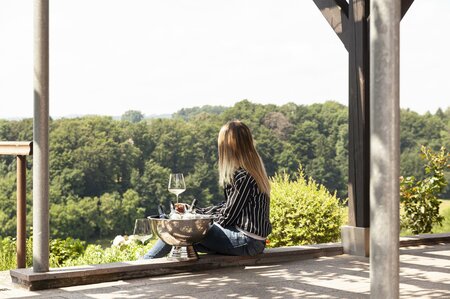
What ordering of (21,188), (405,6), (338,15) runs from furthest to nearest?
(338,15), (405,6), (21,188)

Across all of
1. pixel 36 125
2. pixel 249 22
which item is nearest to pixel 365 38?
pixel 36 125

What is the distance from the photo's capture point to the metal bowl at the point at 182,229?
4.23 metres

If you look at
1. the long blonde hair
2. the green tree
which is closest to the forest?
the green tree

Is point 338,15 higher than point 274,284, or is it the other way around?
point 338,15

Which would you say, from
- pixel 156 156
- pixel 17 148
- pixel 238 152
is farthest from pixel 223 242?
pixel 156 156

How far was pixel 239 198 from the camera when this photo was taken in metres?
4.48

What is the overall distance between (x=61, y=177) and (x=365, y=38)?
21085 millimetres

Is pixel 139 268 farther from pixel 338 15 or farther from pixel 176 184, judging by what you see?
pixel 338 15

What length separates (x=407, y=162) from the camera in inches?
840

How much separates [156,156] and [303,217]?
18.0 meters

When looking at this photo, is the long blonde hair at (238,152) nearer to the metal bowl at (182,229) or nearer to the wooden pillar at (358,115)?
the metal bowl at (182,229)

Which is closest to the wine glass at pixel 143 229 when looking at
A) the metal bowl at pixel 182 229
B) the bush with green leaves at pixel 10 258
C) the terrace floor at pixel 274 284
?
the metal bowl at pixel 182 229

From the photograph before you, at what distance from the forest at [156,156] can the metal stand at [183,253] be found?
16.2 meters

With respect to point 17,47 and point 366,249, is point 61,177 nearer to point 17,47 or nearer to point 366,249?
point 17,47
